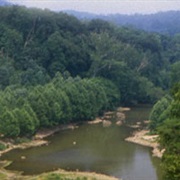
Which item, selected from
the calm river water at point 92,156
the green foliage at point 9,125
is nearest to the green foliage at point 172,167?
the calm river water at point 92,156

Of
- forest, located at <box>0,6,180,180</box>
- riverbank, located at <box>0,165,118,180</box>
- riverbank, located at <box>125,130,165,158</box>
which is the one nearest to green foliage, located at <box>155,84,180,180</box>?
riverbank, located at <box>0,165,118,180</box>

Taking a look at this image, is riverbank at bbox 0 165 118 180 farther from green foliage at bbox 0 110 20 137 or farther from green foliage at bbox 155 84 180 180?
green foliage at bbox 155 84 180 180

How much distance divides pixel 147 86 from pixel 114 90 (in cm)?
853

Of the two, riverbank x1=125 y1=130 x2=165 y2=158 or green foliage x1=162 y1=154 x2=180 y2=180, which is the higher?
green foliage x1=162 y1=154 x2=180 y2=180

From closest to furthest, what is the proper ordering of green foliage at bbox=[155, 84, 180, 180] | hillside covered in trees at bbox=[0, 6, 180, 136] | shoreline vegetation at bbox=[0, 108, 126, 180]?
green foliage at bbox=[155, 84, 180, 180], shoreline vegetation at bbox=[0, 108, 126, 180], hillside covered in trees at bbox=[0, 6, 180, 136]

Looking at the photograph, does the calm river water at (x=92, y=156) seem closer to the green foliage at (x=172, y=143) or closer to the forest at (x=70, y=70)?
the forest at (x=70, y=70)

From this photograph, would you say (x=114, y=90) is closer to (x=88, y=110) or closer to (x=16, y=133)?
(x=88, y=110)

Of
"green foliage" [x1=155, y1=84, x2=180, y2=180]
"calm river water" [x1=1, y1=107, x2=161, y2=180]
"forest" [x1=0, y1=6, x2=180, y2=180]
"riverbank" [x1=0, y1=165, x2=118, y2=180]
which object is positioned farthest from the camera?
"forest" [x1=0, y1=6, x2=180, y2=180]

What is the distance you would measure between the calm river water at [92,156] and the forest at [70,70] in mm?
4087

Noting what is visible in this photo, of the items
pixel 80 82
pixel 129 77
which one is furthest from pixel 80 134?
pixel 129 77

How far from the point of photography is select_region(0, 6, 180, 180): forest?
61656mm

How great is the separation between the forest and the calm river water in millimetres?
4087

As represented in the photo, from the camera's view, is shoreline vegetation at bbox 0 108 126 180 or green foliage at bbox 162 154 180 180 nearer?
green foliage at bbox 162 154 180 180

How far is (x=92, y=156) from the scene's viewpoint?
5078 centimetres
